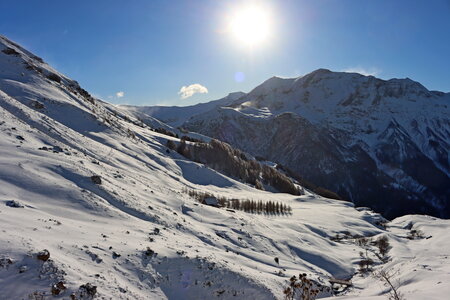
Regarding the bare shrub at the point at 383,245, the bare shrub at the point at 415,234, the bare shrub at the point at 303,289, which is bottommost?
the bare shrub at the point at 383,245

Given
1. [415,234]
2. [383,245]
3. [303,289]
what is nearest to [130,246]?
[303,289]

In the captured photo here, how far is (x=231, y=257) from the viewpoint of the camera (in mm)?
23719

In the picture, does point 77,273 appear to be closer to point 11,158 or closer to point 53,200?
point 53,200

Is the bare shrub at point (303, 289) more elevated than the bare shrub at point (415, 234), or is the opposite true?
the bare shrub at point (303, 289)

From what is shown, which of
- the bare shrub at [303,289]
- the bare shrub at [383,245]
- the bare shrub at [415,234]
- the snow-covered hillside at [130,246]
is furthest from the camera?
the bare shrub at [415,234]

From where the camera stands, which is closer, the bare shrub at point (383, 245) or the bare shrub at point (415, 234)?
the bare shrub at point (383, 245)

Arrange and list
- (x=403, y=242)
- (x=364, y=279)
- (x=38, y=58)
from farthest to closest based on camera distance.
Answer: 1. (x=38, y=58)
2. (x=403, y=242)
3. (x=364, y=279)

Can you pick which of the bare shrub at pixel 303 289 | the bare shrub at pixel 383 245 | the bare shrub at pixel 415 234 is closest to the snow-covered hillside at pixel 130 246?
the bare shrub at pixel 383 245

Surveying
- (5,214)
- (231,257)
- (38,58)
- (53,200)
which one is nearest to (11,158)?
(53,200)

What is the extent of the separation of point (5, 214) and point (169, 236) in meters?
10.9

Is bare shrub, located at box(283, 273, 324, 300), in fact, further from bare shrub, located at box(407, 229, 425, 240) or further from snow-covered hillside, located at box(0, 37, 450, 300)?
bare shrub, located at box(407, 229, 425, 240)

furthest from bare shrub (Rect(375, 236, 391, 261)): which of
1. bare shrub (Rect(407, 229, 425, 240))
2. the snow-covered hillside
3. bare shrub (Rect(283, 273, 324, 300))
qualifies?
bare shrub (Rect(283, 273, 324, 300))

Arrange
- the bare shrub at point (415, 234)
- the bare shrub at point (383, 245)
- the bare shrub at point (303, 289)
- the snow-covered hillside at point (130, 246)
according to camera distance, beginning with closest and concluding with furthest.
A: the bare shrub at point (303, 289)
the snow-covered hillside at point (130, 246)
the bare shrub at point (383, 245)
the bare shrub at point (415, 234)

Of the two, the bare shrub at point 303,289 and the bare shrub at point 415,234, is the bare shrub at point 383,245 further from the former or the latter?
the bare shrub at point 303,289
